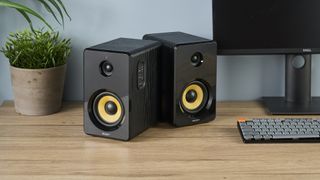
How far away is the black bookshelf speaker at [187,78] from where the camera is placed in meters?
1.49

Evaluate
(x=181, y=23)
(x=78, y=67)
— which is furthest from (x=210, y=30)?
(x=78, y=67)

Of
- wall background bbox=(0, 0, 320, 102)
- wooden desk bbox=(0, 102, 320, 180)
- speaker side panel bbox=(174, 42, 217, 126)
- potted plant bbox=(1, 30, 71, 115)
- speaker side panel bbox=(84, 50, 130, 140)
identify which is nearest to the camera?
wooden desk bbox=(0, 102, 320, 180)

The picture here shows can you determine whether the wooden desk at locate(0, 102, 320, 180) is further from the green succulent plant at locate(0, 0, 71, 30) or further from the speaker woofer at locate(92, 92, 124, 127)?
the green succulent plant at locate(0, 0, 71, 30)

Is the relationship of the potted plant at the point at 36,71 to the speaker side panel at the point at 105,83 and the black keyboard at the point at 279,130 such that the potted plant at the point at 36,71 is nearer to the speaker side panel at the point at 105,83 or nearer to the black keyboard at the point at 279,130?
the speaker side panel at the point at 105,83

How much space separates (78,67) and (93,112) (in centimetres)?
34

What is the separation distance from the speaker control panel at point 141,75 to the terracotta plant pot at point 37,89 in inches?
11.7

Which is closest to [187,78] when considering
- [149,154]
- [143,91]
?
[143,91]

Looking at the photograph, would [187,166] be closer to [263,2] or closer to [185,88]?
[185,88]

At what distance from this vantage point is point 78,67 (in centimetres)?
177

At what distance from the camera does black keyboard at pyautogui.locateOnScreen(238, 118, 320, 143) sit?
55.7 inches

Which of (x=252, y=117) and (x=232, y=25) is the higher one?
(x=232, y=25)

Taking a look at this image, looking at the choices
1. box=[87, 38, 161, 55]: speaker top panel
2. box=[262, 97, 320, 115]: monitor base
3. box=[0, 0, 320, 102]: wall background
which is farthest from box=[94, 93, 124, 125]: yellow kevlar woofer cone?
box=[262, 97, 320, 115]: monitor base

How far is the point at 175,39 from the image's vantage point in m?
1.53

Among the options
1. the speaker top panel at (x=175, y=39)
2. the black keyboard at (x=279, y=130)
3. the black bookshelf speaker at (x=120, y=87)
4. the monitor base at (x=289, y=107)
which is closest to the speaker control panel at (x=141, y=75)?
the black bookshelf speaker at (x=120, y=87)
